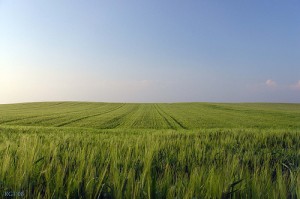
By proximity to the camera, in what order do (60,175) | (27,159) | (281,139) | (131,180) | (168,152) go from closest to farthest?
(131,180) → (60,175) → (27,159) → (168,152) → (281,139)

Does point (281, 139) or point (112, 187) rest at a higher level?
point (112, 187)

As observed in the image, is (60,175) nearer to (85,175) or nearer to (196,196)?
(85,175)

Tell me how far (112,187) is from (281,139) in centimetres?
689

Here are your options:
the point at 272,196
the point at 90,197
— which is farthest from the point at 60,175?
the point at 272,196

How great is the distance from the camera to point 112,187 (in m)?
1.60

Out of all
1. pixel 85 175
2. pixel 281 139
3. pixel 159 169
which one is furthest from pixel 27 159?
pixel 281 139

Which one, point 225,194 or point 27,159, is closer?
point 225,194

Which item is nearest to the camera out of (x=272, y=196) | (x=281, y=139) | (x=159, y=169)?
(x=272, y=196)

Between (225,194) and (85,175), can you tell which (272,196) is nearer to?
(225,194)

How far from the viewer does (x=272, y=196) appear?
56.0 inches

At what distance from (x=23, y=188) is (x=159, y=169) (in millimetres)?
1305

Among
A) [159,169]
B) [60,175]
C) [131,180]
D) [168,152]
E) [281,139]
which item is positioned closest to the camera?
[131,180]

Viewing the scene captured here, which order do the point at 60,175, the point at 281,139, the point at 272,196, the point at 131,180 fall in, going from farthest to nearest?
the point at 281,139 < the point at 60,175 < the point at 131,180 < the point at 272,196

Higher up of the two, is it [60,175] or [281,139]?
[60,175]
